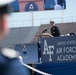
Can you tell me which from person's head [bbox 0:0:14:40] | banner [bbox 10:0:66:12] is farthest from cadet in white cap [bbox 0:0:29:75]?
banner [bbox 10:0:66:12]

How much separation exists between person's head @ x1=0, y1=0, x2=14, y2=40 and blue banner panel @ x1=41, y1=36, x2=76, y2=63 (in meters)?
6.83

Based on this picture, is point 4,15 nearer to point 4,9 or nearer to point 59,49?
point 4,9

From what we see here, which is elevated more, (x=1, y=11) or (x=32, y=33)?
(x=1, y=11)

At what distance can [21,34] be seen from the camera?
112ft

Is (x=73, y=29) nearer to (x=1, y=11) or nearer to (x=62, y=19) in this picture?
(x=62, y=19)

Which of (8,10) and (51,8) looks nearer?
(8,10)

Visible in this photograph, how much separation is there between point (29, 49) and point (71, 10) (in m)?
27.2

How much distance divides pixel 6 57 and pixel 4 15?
17cm

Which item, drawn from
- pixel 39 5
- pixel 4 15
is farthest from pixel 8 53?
A: pixel 39 5

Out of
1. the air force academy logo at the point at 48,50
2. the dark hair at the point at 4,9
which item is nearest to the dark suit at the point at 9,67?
the dark hair at the point at 4,9

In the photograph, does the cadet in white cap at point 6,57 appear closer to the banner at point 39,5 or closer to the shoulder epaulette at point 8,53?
the shoulder epaulette at point 8,53

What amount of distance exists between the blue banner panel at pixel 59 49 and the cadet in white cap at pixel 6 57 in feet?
22.4

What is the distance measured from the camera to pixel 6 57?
4.69 ft

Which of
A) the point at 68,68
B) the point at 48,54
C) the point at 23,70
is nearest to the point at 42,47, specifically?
the point at 48,54
